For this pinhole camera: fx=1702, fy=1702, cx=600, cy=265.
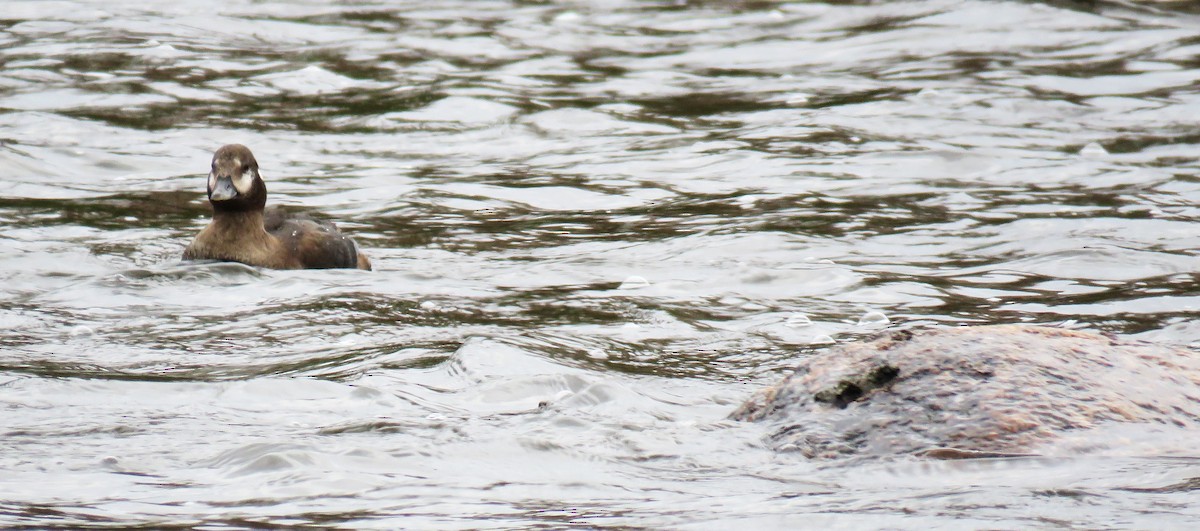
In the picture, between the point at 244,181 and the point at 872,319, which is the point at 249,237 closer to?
the point at 244,181

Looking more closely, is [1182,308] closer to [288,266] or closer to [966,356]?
[966,356]

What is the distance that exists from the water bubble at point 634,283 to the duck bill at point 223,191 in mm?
2196

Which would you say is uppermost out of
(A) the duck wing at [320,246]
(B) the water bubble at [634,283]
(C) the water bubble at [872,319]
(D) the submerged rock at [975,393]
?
(D) the submerged rock at [975,393]

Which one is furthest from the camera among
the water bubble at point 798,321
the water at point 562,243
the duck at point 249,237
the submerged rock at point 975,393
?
the duck at point 249,237

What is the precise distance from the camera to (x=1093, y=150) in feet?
39.1

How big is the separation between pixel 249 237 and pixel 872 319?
344 cm

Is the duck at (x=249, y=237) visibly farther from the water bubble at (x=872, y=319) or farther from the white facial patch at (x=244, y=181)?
the water bubble at (x=872, y=319)

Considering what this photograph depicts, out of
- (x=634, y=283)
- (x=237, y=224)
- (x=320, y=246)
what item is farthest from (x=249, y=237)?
(x=634, y=283)

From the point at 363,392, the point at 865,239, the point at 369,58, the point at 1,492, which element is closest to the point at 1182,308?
the point at 865,239

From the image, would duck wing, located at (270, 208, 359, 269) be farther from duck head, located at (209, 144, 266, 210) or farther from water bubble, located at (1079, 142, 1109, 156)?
water bubble, located at (1079, 142, 1109, 156)

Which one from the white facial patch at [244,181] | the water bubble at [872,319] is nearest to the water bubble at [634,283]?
the water bubble at [872,319]

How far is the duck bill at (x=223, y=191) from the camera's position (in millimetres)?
9164

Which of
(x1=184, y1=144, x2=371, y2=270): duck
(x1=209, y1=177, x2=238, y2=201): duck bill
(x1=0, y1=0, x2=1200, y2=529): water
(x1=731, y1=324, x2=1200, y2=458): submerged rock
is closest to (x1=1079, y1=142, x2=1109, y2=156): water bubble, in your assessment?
(x1=0, y1=0, x2=1200, y2=529): water

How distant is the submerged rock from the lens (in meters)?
5.16
